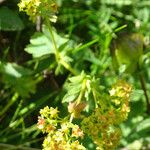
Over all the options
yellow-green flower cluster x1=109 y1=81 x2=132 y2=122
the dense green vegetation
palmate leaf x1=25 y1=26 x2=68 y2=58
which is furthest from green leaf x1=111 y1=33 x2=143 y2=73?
yellow-green flower cluster x1=109 y1=81 x2=132 y2=122

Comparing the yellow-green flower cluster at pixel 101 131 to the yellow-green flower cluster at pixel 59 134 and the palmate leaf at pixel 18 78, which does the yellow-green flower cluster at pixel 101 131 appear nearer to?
the yellow-green flower cluster at pixel 59 134

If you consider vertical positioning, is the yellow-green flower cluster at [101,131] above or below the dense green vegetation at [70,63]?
above

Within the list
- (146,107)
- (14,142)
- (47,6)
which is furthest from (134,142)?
(47,6)

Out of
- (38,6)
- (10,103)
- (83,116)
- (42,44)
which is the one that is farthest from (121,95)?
(10,103)

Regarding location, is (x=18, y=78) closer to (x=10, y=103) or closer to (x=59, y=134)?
(x=10, y=103)

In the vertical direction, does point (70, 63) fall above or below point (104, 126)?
below

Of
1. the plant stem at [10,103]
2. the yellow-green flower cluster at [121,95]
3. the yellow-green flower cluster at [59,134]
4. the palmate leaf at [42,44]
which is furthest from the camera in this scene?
the plant stem at [10,103]

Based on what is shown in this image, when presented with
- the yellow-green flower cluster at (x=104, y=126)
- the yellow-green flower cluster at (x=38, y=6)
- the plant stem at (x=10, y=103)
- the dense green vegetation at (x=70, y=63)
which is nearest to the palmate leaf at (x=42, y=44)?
the dense green vegetation at (x=70, y=63)
